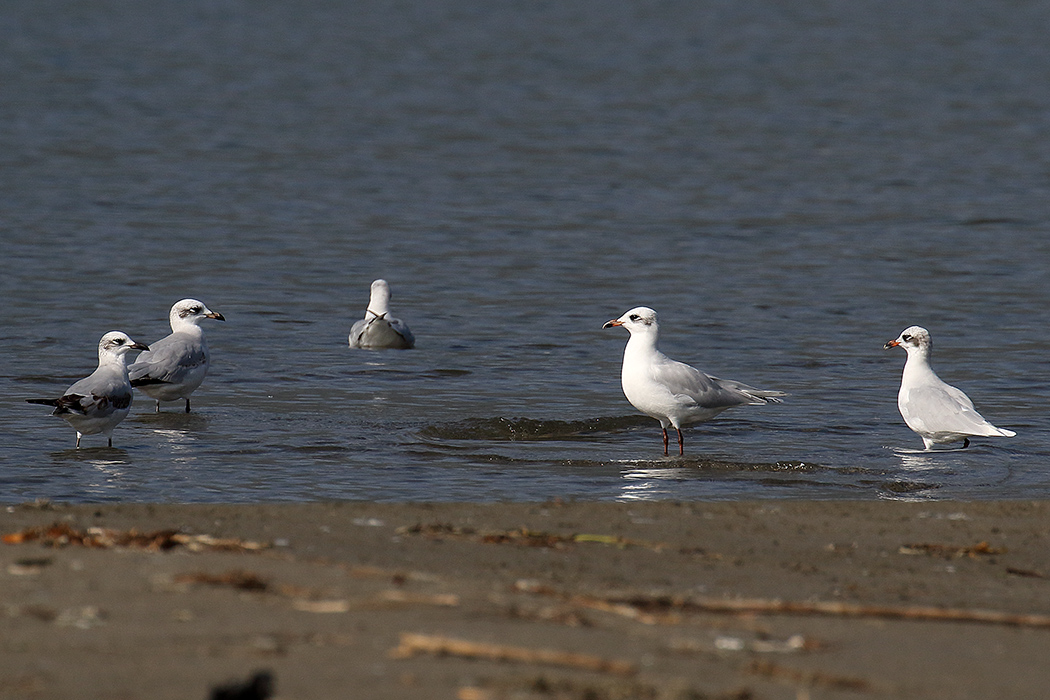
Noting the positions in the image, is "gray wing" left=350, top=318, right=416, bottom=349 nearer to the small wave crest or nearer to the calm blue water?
the calm blue water

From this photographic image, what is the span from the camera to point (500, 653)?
14.1 ft

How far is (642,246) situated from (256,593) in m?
14.9

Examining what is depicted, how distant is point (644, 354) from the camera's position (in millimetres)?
10789

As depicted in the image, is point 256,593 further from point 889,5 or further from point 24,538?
point 889,5

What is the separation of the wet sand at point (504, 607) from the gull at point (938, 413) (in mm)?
3006

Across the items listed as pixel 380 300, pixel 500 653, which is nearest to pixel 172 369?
pixel 380 300

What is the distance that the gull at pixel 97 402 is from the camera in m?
9.83

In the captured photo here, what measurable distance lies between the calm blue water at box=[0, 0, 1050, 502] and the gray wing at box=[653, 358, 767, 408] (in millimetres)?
366

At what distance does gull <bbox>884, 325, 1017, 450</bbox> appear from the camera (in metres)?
10.2

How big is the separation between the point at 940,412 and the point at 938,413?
0.02 metres

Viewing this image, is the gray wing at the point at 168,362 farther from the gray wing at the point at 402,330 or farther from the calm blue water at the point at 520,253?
the gray wing at the point at 402,330

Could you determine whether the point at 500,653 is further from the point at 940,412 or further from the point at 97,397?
the point at 940,412

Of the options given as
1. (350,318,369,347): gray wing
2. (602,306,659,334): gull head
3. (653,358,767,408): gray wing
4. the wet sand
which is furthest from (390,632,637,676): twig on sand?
(350,318,369,347): gray wing

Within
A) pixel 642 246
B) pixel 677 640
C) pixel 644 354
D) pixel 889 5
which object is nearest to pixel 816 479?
pixel 644 354
